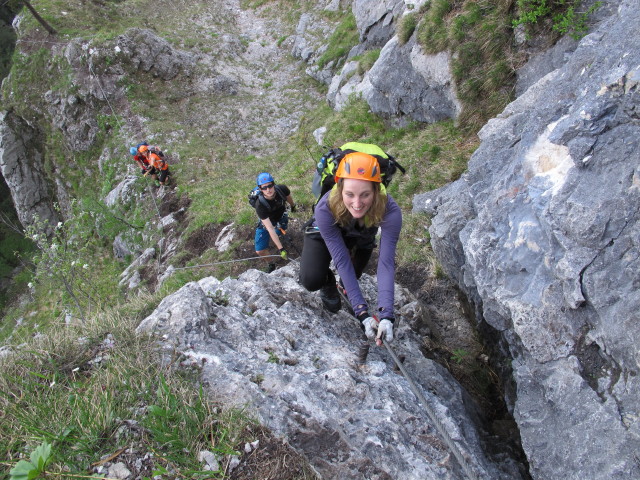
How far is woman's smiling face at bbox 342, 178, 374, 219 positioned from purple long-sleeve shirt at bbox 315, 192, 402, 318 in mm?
371

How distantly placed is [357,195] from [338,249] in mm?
816

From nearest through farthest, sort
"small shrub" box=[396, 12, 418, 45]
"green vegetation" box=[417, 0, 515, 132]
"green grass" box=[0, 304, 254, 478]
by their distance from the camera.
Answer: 1. "green grass" box=[0, 304, 254, 478]
2. "green vegetation" box=[417, 0, 515, 132]
3. "small shrub" box=[396, 12, 418, 45]

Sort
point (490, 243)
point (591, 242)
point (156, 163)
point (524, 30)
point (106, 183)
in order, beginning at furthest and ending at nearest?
point (106, 183) → point (156, 163) → point (524, 30) → point (490, 243) → point (591, 242)

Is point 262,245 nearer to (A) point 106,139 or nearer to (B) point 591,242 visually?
(B) point 591,242

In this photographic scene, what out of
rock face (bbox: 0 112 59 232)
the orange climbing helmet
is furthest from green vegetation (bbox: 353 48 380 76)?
rock face (bbox: 0 112 59 232)

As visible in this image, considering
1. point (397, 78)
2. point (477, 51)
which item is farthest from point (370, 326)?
point (397, 78)

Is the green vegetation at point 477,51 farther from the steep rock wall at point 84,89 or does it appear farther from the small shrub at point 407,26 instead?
the steep rock wall at point 84,89

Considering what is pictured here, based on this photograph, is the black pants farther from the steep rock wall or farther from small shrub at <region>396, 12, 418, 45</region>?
the steep rock wall

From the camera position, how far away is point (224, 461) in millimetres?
Result: 2941

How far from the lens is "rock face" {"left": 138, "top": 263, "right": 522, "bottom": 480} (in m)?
3.18

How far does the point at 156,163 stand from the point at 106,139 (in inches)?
378

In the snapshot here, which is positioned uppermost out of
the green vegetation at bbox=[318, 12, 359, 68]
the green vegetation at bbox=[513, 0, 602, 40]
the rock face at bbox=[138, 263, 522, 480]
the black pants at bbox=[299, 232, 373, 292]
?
the green vegetation at bbox=[318, 12, 359, 68]

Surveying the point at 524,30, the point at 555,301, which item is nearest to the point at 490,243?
the point at 555,301

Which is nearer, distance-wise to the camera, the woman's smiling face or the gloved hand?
the woman's smiling face
